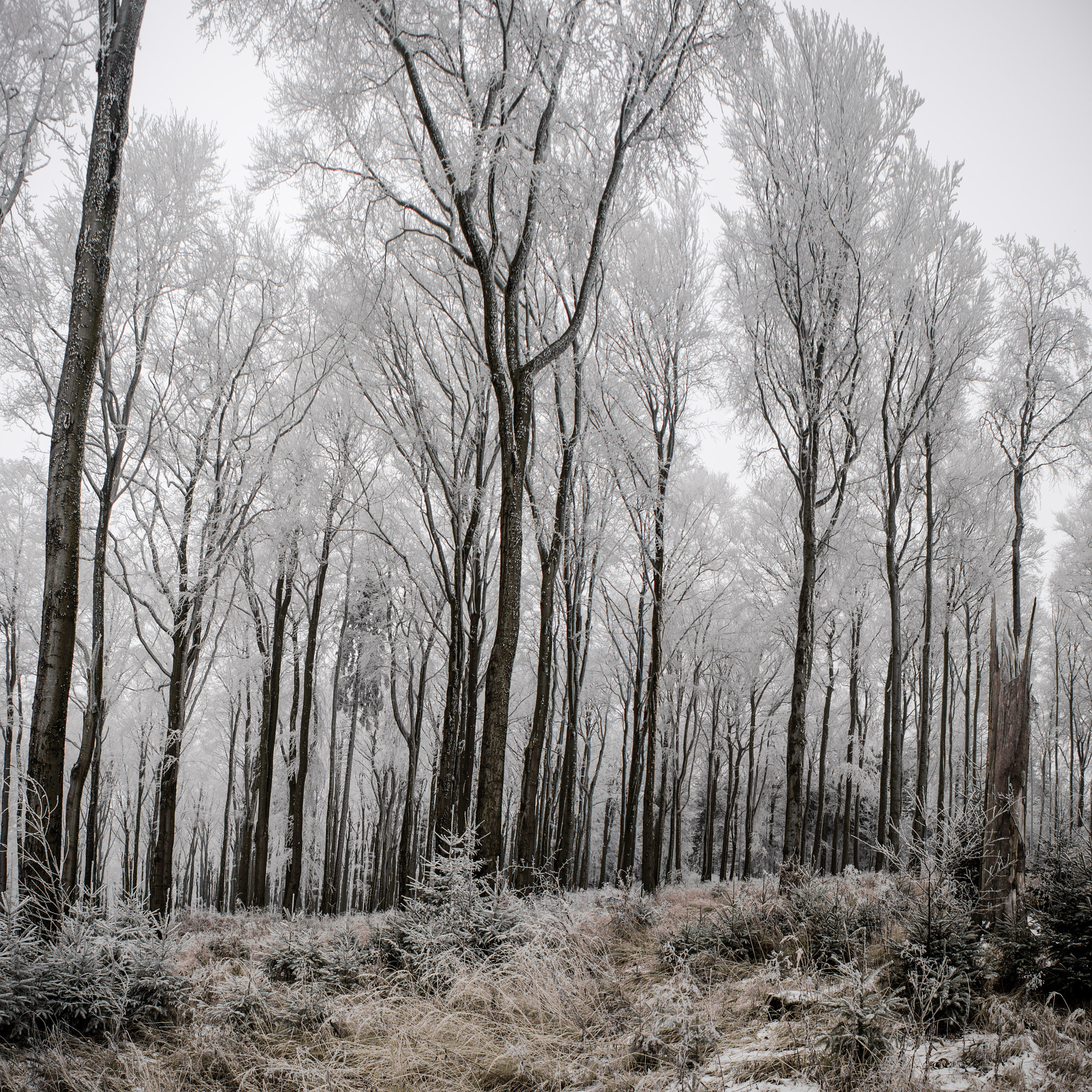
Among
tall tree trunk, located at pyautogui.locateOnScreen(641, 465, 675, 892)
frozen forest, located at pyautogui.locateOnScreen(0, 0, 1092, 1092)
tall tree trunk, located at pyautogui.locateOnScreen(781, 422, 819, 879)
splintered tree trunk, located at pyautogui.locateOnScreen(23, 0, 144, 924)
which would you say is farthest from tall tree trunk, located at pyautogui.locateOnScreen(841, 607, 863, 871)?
splintered tree trunk, located at pyautogui.locateOnScreen(23, 0, 144, 924)

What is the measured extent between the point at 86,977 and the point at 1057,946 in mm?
5238

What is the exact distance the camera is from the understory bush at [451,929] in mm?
4250

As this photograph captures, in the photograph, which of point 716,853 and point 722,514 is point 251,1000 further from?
point 716,853

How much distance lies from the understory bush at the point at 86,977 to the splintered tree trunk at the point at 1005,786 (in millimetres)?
5348

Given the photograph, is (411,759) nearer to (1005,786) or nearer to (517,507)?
(517,507)

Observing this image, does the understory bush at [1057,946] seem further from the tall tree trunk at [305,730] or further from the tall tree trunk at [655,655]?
the tall tree trunk at [305,730]

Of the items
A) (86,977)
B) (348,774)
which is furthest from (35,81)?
(348,774)

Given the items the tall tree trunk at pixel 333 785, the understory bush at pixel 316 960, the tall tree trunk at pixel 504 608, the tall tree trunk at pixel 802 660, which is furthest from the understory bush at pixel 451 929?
the tall tree trunk at pixel 333 785

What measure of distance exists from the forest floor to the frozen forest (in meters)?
0.03

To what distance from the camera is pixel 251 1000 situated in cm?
386

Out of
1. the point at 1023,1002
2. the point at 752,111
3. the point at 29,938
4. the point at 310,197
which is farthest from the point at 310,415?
the point at 1023,1002

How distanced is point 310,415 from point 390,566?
4716mm

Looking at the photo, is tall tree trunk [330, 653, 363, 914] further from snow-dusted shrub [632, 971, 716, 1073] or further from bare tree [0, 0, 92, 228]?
snow-dusted shrub [632, 971, 716, 1073]

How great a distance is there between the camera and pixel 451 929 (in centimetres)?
452
